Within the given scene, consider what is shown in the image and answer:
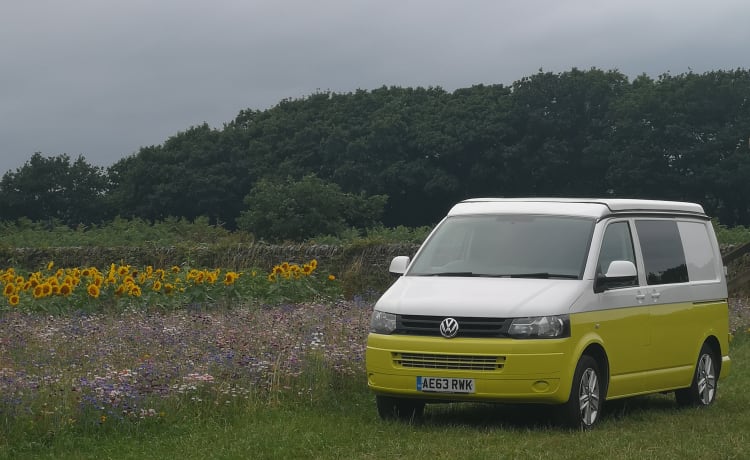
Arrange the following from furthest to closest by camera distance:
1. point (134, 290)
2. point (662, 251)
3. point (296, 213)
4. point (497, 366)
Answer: point (296, 213), point (134, 290), point (662, 251), point (497, 366)

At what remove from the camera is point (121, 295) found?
19.4 m

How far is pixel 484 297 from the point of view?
1081cm

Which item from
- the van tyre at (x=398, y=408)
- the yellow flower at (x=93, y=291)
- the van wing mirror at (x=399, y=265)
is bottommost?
the van tyre at (x=398, y=408)

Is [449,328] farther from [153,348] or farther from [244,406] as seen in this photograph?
[153,348]

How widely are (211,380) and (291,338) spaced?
2.74 metres

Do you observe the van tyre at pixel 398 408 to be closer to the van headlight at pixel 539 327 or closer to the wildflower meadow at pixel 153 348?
the wildflower meadow at pixel 153 348

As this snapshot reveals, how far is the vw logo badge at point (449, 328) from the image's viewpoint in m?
10.6

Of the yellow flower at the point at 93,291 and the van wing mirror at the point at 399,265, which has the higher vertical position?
the van wing mirror at the point at 399,265

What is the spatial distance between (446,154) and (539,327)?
7202cm

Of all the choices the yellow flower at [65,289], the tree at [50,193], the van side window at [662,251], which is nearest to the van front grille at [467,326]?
the van side window at [662,251]

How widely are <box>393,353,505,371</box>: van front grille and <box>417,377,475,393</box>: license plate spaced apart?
0.10 m

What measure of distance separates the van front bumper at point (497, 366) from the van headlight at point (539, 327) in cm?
6

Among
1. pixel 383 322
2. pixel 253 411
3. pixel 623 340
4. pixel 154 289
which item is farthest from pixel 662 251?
pixel 154 289

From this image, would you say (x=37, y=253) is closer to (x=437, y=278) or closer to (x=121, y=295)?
(x=121, y=295)
